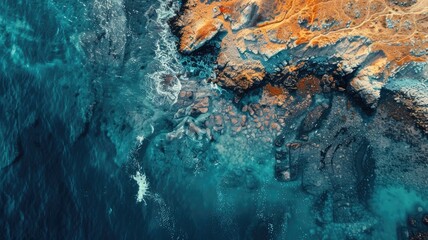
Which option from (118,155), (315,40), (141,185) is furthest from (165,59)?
(315,40)

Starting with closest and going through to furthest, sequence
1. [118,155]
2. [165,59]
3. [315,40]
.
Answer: [315,40] → [118,155] → [165,59]

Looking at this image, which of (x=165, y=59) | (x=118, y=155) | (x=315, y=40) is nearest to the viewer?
(x=315, y=40)

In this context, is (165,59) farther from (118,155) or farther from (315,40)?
(315,40)

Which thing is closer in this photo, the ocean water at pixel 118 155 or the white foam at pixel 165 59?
the ocean water at pixel 118 155

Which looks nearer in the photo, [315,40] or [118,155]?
[315,40]

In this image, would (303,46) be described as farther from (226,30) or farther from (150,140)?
(150,140)

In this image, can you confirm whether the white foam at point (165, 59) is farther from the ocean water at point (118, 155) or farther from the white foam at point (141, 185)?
the white foam at point (141, 185)

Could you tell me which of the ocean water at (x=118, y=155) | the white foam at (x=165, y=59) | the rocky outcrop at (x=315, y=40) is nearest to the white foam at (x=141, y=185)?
the ocean water at (x=118, y=155)
